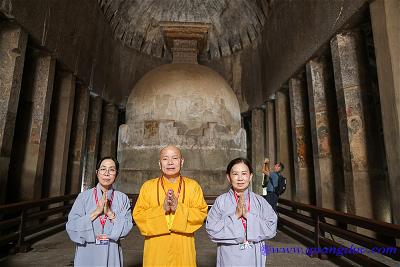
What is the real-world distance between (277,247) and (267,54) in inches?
333

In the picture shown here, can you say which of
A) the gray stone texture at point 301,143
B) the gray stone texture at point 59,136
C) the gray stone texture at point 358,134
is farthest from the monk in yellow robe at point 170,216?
the gray stone texture at point 59,136

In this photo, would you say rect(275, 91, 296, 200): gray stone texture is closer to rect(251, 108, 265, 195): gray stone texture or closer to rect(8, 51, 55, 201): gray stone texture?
rect(251, 108, 265, 195): gray stone texture

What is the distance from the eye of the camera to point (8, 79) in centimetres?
568

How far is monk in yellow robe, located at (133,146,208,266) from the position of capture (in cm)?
222

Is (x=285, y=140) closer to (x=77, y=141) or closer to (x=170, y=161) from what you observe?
(x=77, y=141)

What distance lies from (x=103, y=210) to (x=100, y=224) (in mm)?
135

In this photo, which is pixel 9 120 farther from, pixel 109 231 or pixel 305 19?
pixel 305 19

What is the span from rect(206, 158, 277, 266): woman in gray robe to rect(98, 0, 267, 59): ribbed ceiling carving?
1148 cm

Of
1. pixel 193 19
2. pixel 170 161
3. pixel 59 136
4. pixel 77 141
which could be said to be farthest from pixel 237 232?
pixel 193 19

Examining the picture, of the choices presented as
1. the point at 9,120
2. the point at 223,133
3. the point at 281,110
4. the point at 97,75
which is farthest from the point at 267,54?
the point at 9,120

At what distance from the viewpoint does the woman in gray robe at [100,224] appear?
2.21 metres

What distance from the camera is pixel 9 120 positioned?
5.59 m

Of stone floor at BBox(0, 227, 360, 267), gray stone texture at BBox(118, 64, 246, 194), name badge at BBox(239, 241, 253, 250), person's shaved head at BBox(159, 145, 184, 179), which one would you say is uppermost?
gray stone texture at BBox(118, 64, 246, 194)

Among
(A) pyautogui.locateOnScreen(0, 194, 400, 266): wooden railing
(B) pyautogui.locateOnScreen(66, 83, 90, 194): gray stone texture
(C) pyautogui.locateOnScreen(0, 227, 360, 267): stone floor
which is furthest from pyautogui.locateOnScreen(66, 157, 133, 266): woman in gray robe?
(B) pyautogui.locateOnScreen(66, 83, 90, 194): gray stone texture
